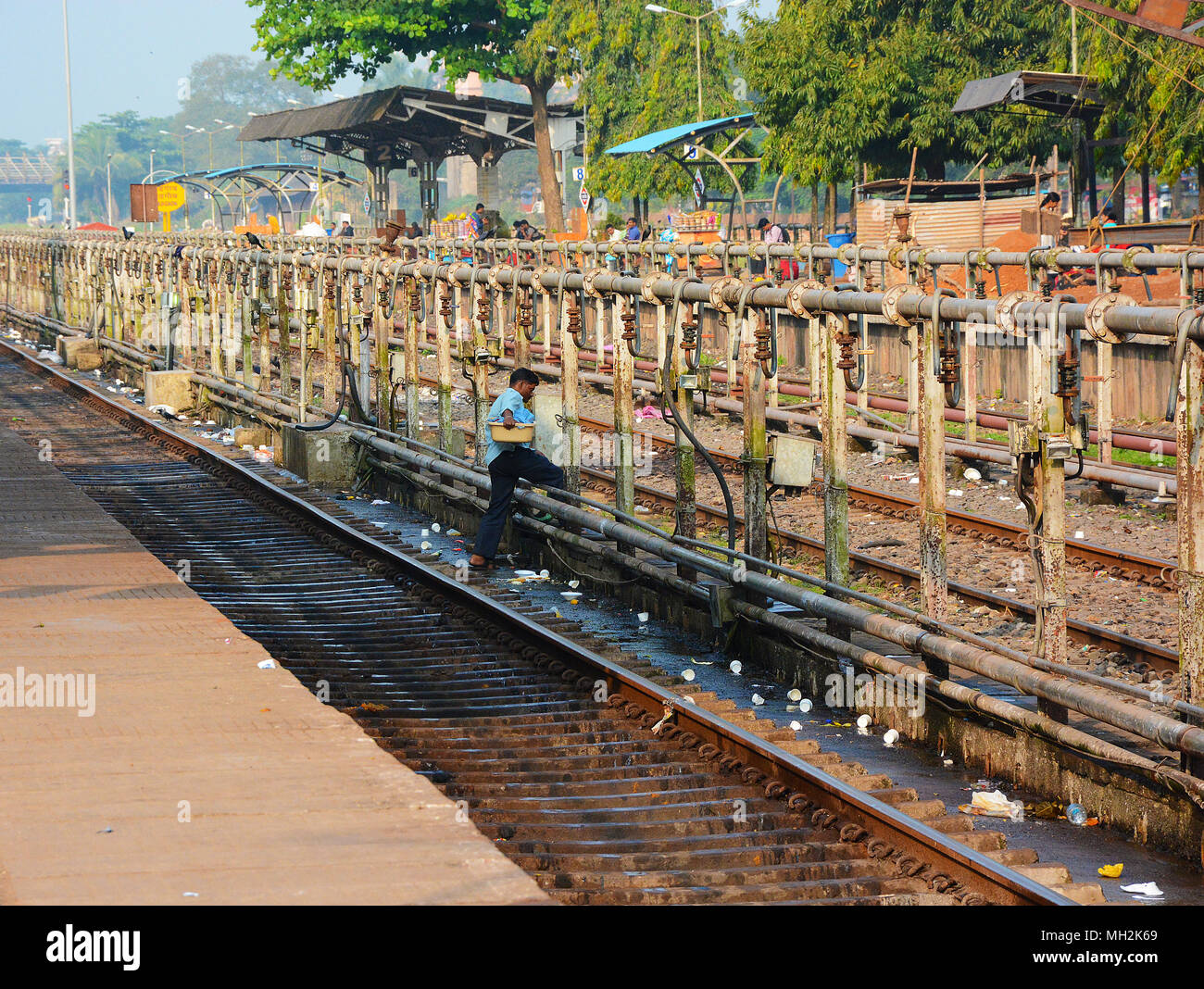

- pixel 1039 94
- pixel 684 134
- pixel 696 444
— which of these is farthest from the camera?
pixel 684 134

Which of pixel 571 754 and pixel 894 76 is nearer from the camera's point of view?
pixel 571 754

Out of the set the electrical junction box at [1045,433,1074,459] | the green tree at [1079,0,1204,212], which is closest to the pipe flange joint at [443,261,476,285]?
the electrical junction box at [1045,433,1074,459]

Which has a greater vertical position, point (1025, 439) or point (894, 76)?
point (894, 76)

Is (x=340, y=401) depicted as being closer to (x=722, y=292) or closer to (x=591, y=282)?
(x=591, y=282)

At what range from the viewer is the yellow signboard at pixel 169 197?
42344 mm

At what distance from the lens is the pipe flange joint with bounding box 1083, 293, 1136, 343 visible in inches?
295

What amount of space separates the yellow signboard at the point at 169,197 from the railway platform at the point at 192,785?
33.2 m

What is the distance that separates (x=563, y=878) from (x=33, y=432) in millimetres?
18774

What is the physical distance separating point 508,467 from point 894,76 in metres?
22.3

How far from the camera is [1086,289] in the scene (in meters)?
22.8

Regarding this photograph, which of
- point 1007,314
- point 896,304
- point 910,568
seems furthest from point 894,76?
point 1007,314

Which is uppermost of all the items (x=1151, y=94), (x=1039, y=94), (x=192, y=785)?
(x=1039, y=94)

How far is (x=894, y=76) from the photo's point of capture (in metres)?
32.8

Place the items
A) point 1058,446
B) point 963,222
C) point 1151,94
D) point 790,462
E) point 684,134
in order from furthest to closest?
point 684,134
point 963,222
point 1151,94
point 790,462
point 1058,446
